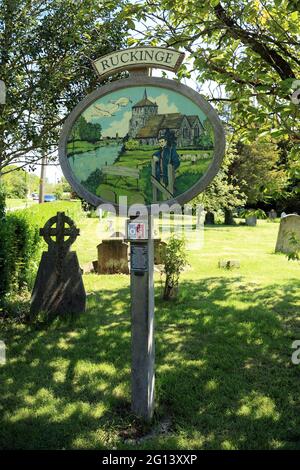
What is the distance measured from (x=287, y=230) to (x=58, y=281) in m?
9.70

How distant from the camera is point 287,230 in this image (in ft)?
46.9

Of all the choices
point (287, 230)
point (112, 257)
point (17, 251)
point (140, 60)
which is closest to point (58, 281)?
point (17, 251)

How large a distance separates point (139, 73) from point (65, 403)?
334cm

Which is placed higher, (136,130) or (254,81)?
(254,81)

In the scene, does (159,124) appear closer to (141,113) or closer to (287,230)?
(141,113)

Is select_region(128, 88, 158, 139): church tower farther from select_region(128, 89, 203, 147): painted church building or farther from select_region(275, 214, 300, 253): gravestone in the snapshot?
select_region(275, 214, 300, 253): gravestone

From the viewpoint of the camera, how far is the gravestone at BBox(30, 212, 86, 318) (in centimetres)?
686

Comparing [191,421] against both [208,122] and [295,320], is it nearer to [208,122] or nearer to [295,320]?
[208,122]

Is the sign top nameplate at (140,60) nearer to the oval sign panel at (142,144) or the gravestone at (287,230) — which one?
the oval sign panel at (142,144)

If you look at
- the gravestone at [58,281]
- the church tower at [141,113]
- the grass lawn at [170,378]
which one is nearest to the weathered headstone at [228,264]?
the grass lawn at [170,378]

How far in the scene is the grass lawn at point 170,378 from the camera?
12.3ft

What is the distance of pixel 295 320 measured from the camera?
7234 mm
